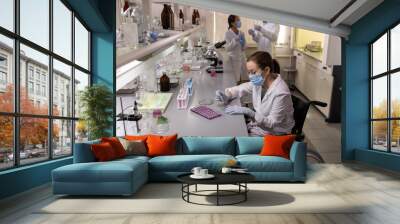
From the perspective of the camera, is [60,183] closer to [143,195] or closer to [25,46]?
[143,195]

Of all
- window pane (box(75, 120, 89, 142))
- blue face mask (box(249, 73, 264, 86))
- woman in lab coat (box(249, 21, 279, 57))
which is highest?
woman in lab coat (box(249, 21, 279, 57))

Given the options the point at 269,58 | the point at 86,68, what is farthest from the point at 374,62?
the point at 86,68

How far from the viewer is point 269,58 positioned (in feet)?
28.5

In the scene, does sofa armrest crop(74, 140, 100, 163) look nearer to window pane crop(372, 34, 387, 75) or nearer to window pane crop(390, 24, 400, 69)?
window pane crop(390, 24, 400, 69)

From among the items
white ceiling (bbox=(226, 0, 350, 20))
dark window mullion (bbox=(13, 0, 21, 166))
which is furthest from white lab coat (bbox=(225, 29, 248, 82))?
dark window mullion (bbox=(13, 0, 21, 166))

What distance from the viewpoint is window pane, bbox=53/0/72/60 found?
660 cm

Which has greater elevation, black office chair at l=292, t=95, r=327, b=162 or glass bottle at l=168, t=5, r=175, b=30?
glass bottle at l=168, t=5, r=175, b=30

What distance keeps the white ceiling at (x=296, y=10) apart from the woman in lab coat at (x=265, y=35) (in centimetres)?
94

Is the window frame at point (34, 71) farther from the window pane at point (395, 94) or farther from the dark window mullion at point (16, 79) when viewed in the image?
the window pane at point (395, 94)

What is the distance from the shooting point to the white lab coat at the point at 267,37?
9487 mm

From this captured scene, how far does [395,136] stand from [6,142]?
6.46 m

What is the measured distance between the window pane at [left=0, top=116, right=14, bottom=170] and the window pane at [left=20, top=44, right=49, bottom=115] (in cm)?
41

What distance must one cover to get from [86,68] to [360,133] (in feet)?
18.9

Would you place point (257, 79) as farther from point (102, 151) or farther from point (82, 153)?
point (82, 153)
